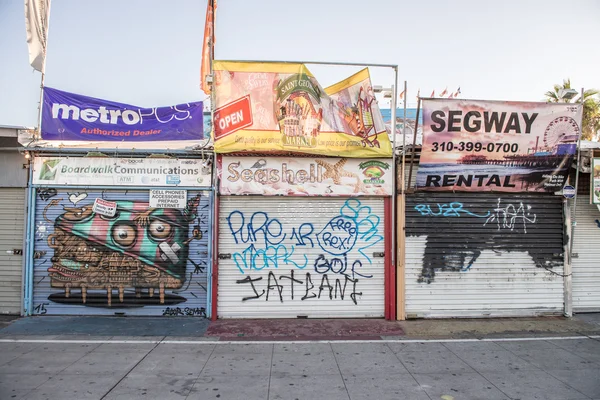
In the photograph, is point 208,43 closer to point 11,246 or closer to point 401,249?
point 11,246

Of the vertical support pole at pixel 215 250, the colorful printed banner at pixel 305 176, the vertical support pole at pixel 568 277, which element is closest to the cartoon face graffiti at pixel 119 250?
the vertical support pole at pixel 215 250

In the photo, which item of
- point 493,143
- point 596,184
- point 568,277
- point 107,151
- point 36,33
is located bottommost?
point 568,277

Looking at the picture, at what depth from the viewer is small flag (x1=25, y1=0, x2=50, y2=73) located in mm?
8406

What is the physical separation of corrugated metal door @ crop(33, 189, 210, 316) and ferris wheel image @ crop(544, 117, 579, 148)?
7.91m

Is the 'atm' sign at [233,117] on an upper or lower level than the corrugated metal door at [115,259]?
upper

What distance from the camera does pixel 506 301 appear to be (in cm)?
873

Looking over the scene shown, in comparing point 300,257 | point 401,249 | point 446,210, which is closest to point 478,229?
point 446,210

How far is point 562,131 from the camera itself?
28.1ft

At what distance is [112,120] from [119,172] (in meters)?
1.19

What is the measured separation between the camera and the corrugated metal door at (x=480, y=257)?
865cm

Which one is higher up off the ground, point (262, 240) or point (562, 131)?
point (562, 131)

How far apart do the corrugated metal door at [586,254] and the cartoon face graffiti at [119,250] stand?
902 centimetres

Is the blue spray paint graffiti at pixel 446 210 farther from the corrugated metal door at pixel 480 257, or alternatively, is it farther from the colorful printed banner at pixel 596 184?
the colorful printed banner at pixel 596 184

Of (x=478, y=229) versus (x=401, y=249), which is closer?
(x=401, y=249)
